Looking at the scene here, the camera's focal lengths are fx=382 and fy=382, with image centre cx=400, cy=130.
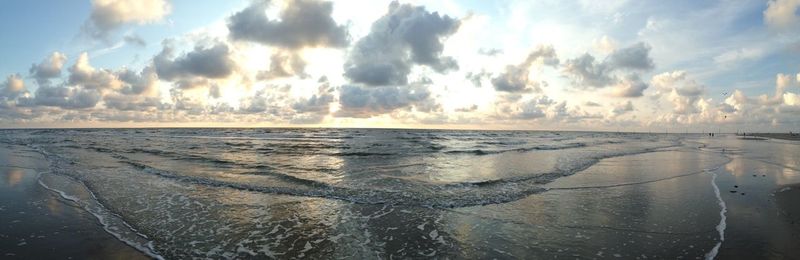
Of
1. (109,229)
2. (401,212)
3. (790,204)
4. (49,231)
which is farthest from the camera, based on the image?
(790,204)

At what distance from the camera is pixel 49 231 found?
9188 mm

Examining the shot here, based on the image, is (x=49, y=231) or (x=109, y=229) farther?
(x=109, y=229)

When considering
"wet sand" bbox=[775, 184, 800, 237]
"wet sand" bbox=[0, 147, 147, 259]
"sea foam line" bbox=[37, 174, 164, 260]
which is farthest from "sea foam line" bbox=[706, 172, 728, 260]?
"wet sand" bbox=[0, 147, 147, 259]

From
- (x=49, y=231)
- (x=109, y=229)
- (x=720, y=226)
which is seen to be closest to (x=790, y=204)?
(x=720, y=226)

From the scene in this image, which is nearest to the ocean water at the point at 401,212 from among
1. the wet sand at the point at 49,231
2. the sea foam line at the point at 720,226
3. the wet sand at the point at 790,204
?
the sea foam line at the point at 720,226

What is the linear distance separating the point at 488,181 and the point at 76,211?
15.2 metres

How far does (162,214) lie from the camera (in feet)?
37.1

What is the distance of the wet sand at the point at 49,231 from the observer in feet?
25.4

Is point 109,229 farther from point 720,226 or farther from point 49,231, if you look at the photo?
point 720,226

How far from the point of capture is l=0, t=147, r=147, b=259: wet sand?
305 inches

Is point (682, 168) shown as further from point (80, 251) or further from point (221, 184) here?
point (80, 251)

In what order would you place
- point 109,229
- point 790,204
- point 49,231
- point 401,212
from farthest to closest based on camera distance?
1. point 790,204
2. point 401,212
3. point 109,229
4. point 49,231

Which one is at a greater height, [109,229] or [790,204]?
[790,204]

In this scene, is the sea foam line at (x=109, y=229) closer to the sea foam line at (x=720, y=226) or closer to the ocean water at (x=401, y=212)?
the ocean water at (x=401, y=212)
